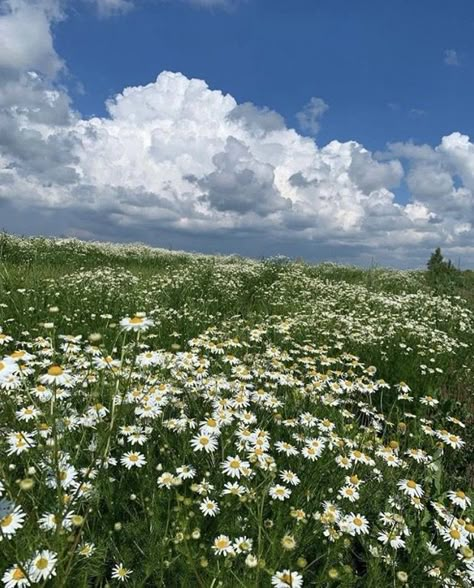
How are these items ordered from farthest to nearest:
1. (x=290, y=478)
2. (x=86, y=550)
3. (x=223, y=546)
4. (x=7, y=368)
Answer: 1. (x=290, y=478)
2. (x=223, y=546)
3. (x=86, y=550)
4. (x=7, y=368)

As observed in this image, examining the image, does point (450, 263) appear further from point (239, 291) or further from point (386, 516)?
point (386, 516)

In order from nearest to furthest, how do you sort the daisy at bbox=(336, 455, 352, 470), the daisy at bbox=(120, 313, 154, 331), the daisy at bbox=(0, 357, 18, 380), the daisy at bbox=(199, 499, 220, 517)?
the daisy at bbox=(0, 357, 18, 380) → the daisy at bbox=(120, 313, 154, 331) → the daisy at bbox=(199, 499, 220, 517) → the daisy at bbox=(336, 455, 352, 470)

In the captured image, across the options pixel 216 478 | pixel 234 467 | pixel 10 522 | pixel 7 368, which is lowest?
pixel 216 478

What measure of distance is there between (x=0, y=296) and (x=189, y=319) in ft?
9.92

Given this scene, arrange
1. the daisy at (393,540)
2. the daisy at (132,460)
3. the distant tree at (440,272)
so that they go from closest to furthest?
the daisy at (393,540), the daisy at (132,460), the distant tree at (440,272)

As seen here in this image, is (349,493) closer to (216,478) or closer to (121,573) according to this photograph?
(216,478)

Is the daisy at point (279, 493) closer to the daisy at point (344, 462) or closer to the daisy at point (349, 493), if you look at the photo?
the daisy at point (349, 493)

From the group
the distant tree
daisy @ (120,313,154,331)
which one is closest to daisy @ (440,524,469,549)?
daisy @ (120,313,154,331)

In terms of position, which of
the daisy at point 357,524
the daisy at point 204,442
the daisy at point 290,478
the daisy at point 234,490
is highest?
the daisy at point 204,442

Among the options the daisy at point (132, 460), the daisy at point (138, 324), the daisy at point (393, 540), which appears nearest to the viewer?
the daisy at point (138, 324)

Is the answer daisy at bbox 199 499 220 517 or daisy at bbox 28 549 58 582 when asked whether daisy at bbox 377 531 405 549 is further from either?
daisy at bbox 28 549 58 582

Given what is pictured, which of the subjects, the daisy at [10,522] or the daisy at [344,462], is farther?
the daisy at [344,462]

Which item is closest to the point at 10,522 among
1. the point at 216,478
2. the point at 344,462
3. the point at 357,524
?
the point at 216,478

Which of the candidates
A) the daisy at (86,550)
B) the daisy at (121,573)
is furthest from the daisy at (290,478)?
the daisy at (86,550)
